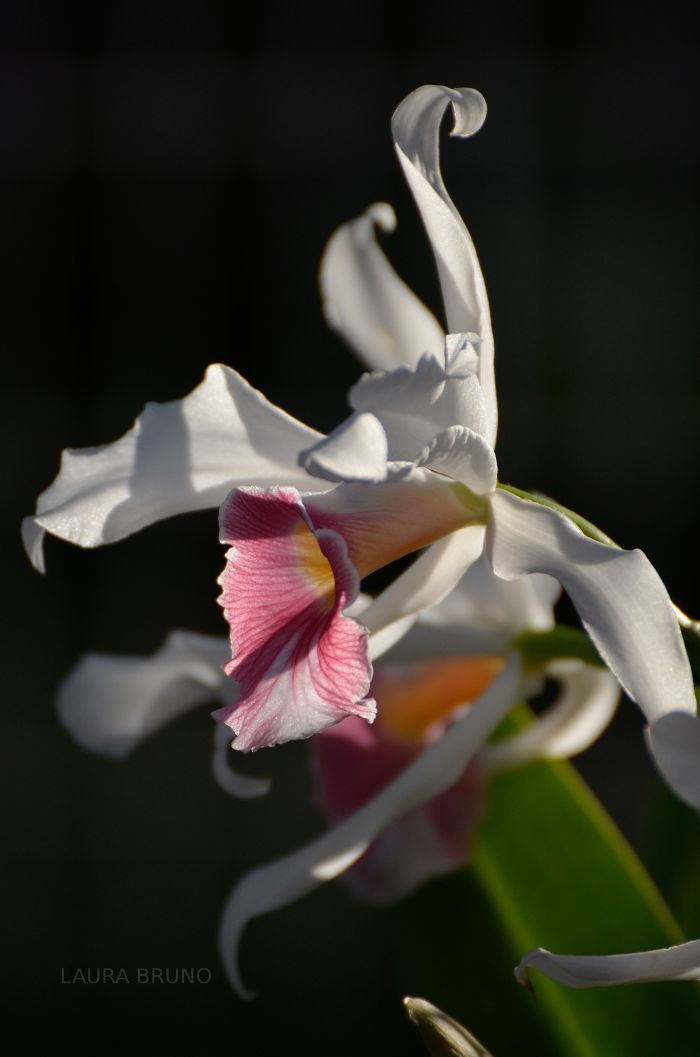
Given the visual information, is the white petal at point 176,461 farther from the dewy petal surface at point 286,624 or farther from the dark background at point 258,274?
Answer: the dark background at point 258,274

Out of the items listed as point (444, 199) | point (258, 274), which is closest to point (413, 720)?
point (444, 199)

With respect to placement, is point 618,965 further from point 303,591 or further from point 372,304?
point 372,304

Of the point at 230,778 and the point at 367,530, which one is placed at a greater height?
the point at 367,530

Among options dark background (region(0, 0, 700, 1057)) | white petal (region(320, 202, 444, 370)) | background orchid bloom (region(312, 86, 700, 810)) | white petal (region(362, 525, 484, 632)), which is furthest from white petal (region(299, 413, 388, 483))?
dark background (region(0, 0, 700, 1057))

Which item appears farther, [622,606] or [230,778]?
[230,778]

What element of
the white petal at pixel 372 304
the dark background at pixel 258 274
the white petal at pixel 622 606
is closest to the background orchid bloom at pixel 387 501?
the white petal at pixel 622 606

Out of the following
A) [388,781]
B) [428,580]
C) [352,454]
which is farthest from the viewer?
[388,781]
